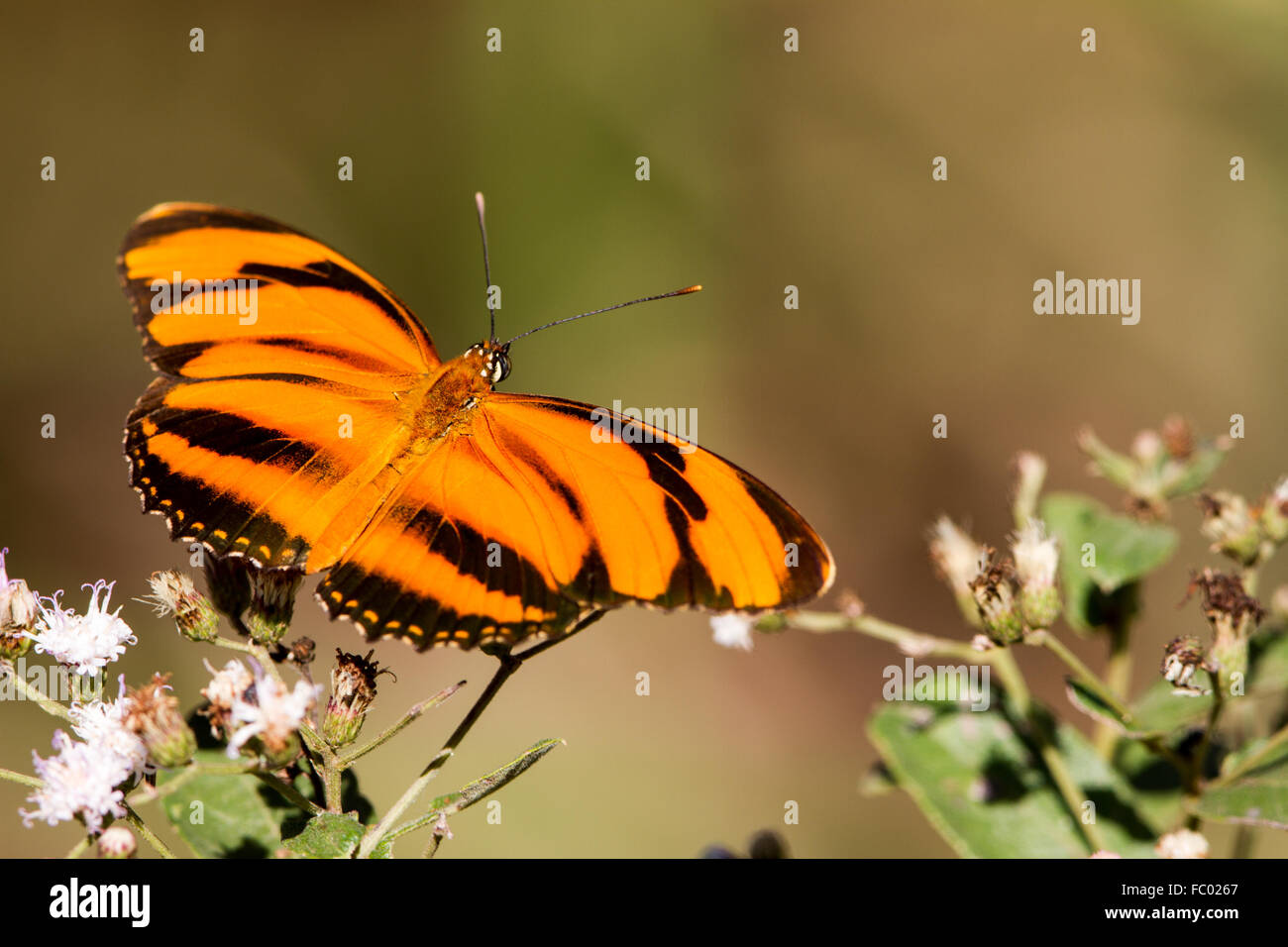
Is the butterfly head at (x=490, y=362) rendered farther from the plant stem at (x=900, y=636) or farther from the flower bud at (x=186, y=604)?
the plant stem at (x=900, y=636)

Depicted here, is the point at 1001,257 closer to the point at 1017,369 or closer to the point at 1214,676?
the point at 1017,369

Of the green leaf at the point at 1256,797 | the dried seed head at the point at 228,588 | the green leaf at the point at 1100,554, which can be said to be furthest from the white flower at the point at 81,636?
the green leaf at the point at 1256,797

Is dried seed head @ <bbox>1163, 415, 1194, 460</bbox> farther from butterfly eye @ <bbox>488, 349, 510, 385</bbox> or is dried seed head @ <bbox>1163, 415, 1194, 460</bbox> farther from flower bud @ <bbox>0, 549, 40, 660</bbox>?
flower bud @ <bbox>0, 549, 40, 660</bbox>

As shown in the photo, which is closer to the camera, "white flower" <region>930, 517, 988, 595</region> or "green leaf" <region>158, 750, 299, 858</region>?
"green leaf" <region>158, 750, 299, 858</region>

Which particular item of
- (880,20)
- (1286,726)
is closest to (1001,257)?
(880,20)

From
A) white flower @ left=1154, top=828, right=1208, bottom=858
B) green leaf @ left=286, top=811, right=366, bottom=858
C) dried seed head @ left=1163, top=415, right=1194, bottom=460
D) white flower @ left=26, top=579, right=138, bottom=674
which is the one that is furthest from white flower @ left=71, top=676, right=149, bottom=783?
dried seed head @ left=1163, top=415, right=1194, bottom=460

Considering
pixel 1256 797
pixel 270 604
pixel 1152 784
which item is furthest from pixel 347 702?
pixel 1152 784

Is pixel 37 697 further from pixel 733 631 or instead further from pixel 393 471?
pixel 733 631
